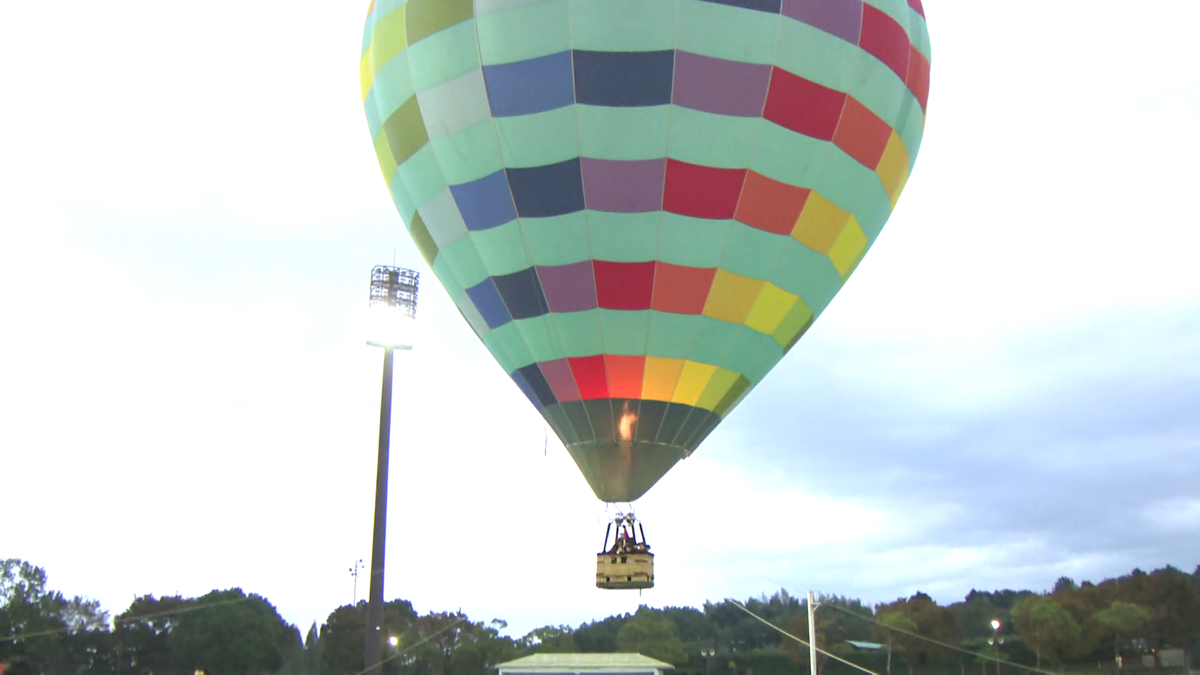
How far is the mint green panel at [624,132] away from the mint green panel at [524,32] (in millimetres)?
756

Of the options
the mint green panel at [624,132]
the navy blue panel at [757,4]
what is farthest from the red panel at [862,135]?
the mint green panel at [624,132]

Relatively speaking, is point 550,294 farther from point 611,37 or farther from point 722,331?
point 611,37

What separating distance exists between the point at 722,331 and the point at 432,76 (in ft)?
14.3

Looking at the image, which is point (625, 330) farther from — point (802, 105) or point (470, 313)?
point (802, 105)

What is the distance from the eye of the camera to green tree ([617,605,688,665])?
59.7 m

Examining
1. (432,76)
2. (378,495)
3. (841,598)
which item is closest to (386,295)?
(378,495)

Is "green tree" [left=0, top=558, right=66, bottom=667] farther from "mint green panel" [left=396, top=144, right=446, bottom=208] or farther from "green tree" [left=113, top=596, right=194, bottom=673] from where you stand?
"mint green panel" [left=396, top=144, right=446, bottom=208]

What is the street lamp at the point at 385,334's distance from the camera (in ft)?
88.1

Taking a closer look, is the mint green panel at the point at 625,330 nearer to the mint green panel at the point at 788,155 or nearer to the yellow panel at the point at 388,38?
the mint green panel at the point at 788,155

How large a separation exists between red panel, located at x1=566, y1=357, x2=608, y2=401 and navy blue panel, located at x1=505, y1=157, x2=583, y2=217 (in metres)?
1.65

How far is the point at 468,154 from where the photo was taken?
1155 cm

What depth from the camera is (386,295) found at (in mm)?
29359

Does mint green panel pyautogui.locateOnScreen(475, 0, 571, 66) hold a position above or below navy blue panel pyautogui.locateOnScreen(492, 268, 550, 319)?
above

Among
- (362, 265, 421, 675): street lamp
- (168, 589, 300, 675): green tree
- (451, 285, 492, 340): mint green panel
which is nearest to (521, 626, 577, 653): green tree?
(168, 589, 300, 675): green tree
